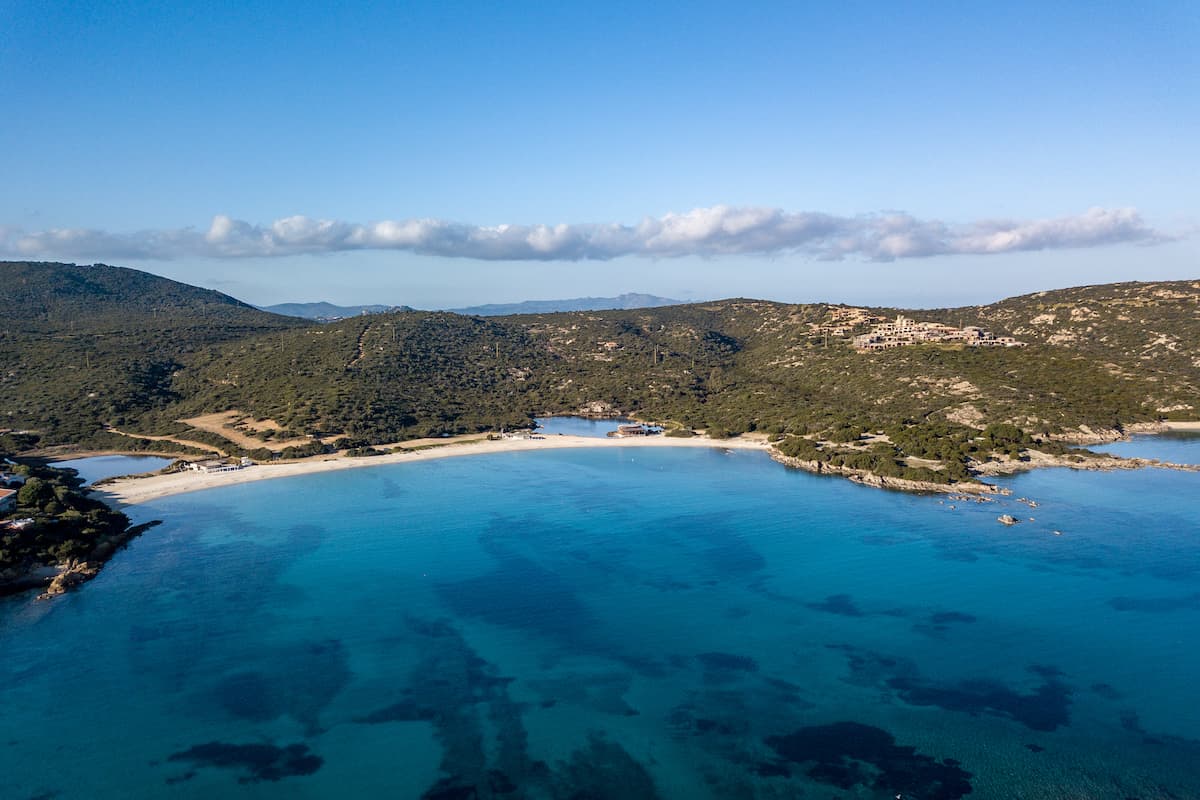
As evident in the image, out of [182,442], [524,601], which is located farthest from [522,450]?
[524,601]

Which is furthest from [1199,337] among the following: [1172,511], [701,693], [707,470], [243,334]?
[243,334]

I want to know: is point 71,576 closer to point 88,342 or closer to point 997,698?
point 997,698

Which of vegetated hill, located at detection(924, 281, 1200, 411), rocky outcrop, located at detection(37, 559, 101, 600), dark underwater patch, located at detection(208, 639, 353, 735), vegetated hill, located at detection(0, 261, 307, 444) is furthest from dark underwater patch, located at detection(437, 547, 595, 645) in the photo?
vegetated hill, located at detection(924, 281, 1200, 411)

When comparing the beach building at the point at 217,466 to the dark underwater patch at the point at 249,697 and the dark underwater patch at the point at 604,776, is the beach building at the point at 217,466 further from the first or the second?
the dark underwater patch at the point at 604,776

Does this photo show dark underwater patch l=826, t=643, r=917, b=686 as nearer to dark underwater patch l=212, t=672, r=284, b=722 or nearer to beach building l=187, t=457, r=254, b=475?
dark underwater patch l=212, t=672, r=284, b=722

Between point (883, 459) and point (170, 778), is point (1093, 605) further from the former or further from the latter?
point (170, 778)
